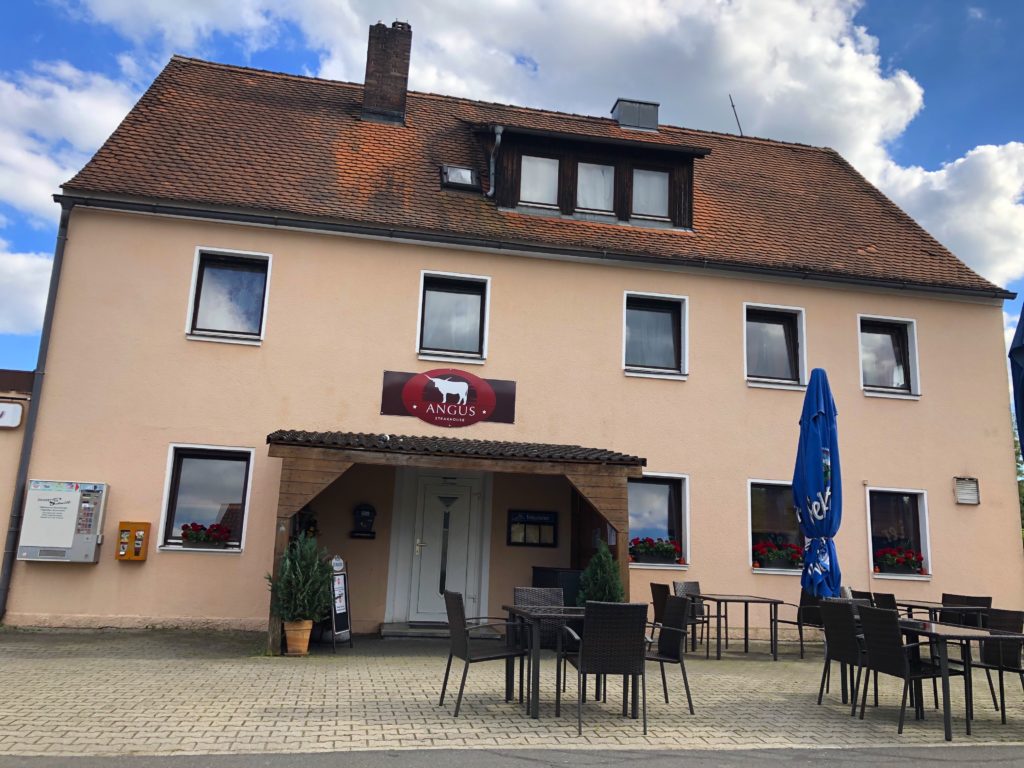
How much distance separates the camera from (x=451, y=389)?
11891 mm

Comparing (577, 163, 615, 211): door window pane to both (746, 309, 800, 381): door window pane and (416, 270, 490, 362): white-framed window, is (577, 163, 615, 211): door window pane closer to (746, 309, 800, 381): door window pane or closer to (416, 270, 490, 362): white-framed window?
(416, 270, 490, 362): white-framed window

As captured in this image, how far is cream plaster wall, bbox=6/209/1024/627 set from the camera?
10852 millimetres

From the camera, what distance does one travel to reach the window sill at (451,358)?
11955 millimetres

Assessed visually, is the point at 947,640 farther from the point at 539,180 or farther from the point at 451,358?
the point at 539,180

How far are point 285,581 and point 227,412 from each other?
3.06 metres

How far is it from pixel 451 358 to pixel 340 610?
12.7ft

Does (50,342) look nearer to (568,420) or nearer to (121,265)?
(121,265)

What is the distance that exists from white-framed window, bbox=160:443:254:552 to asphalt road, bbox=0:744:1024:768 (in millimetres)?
6050

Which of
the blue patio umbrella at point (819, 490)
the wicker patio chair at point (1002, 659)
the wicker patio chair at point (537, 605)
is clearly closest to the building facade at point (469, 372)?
the blue patio umbrella at point (819, 490)

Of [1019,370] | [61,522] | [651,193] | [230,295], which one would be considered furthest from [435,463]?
[651,193]

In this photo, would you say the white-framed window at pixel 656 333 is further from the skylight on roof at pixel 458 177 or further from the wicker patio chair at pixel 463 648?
the wicker patio chair at pixel 463 648

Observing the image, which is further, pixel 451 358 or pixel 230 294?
pixel 451 358

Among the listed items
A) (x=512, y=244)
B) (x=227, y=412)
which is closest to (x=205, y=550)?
(x=227, y=412)

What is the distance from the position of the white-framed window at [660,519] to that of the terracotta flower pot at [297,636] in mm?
4938
